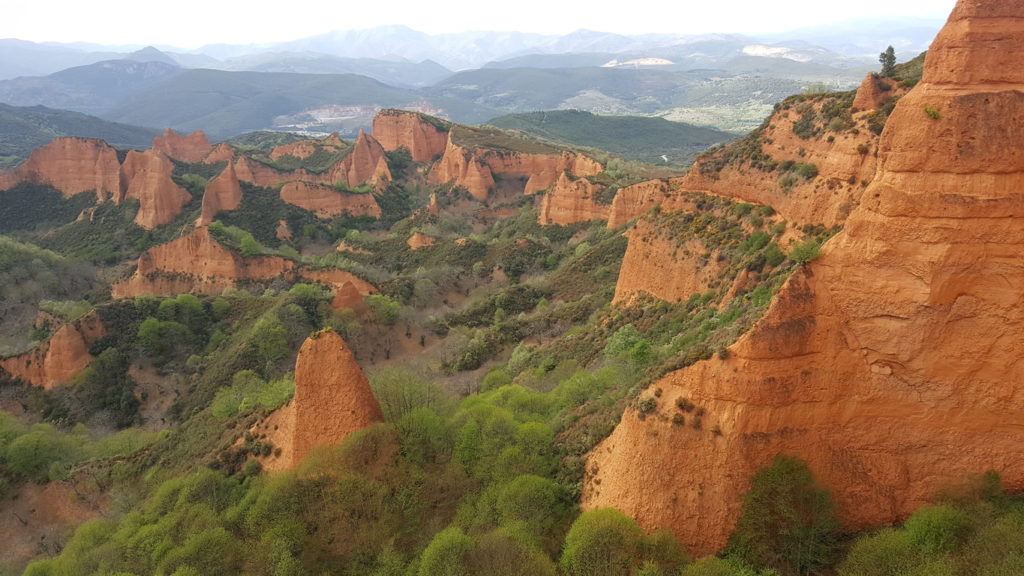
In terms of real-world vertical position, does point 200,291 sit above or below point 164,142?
below

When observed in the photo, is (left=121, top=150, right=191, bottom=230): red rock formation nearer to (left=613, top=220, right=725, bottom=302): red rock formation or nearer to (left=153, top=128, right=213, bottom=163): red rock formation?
(left=153, top=128, right=213, bottom=163): red rock formation

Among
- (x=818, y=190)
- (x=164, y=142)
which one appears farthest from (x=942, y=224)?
(x=164, y=142)

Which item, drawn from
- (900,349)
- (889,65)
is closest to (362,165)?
(889,65)

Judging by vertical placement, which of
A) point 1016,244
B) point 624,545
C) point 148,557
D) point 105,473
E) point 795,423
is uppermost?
point 1016,244

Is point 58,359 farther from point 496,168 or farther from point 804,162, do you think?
point 496,168

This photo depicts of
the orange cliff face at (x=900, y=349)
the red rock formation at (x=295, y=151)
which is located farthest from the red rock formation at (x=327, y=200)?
the orange cliff face at (x=900, y=349)

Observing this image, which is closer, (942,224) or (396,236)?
(942,224)

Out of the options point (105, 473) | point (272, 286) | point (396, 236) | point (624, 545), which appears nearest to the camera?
point (624, 545)

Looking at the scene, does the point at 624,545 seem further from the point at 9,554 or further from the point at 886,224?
the point at 9,554
